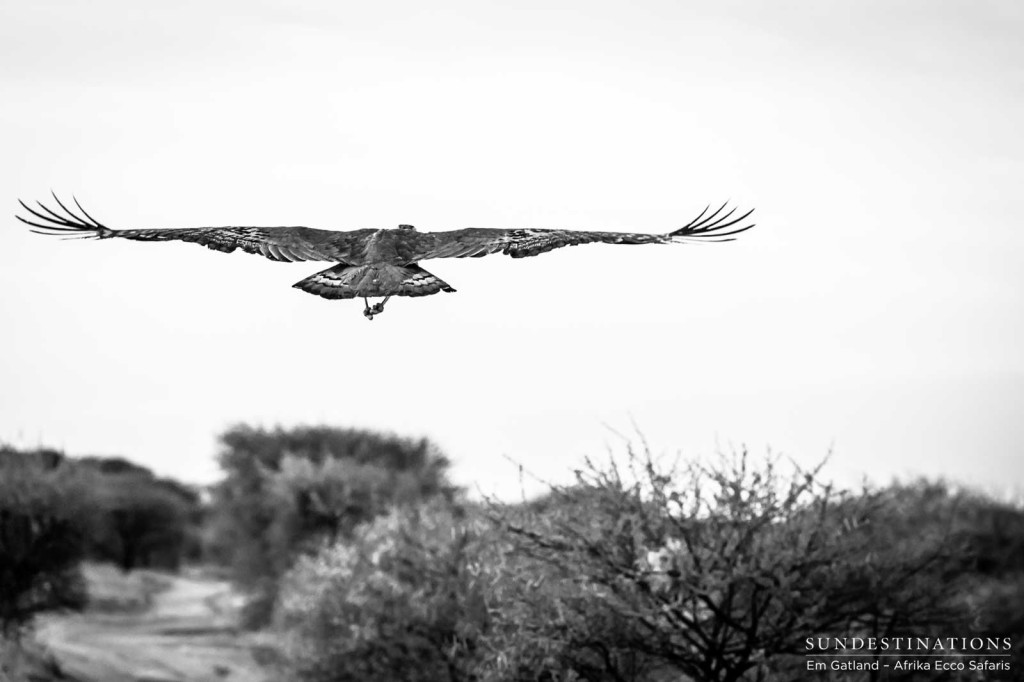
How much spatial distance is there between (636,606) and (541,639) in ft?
4.92

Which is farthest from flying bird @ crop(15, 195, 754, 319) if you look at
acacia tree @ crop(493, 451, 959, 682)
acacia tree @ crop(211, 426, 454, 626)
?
acacia tree @ crop(211, 426, 454, 626)

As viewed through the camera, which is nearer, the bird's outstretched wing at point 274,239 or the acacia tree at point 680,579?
the bird's outstretched wing at point 274,239

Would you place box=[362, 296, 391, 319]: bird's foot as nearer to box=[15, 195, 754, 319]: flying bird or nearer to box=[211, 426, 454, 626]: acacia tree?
box=[15, 195, 754, 319]: flying bird

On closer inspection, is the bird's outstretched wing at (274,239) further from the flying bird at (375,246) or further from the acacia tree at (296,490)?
the acacia tree at (296,490)

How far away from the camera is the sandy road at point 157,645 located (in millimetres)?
62562

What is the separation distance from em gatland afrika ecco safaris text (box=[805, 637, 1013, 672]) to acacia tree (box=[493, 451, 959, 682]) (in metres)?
0.31

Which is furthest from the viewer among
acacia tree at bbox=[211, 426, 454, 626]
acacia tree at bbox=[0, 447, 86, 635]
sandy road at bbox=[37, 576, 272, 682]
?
acacia tree at bbox=[211, 426, 454, 626]

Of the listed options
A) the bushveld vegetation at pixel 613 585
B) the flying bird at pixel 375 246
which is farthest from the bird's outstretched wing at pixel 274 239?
the bushveld vegetation at pixel 613 585

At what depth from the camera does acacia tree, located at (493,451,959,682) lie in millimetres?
25266

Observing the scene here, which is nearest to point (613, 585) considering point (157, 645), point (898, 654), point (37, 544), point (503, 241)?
point (898, 654)

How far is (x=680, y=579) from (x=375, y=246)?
14.2 meters

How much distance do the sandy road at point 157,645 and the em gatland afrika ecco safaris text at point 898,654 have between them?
3324cm

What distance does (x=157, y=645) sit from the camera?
7619cm

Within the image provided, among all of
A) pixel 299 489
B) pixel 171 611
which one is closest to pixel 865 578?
pixel 299 489
